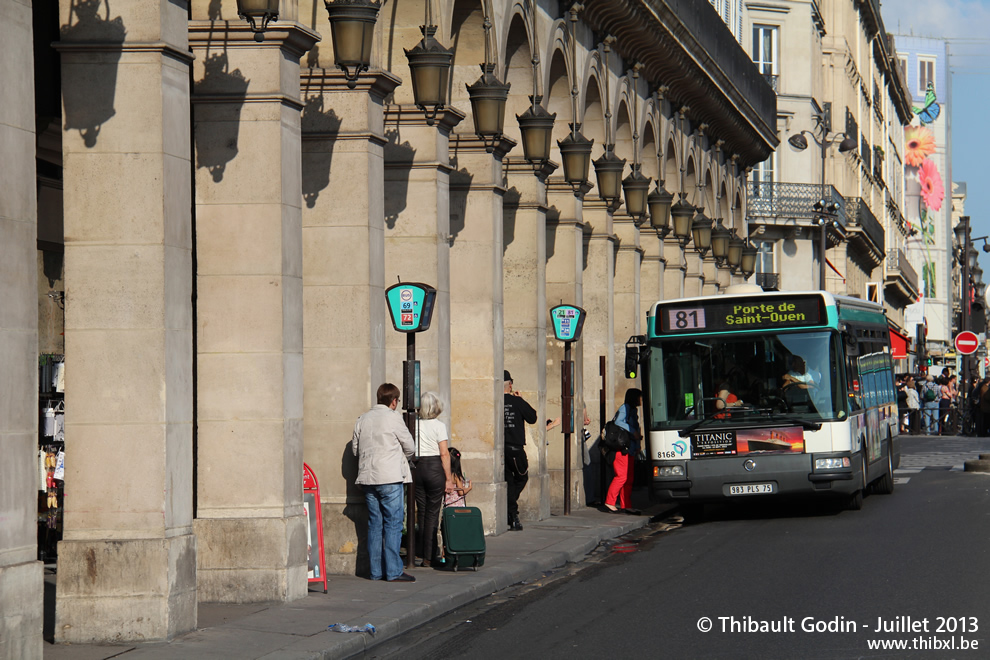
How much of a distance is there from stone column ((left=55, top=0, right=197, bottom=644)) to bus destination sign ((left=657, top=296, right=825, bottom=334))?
33.9ft

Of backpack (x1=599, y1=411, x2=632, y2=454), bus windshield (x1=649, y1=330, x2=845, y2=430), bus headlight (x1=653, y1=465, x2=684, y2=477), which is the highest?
bus windshield (x1=649, y1=330, x2=845, y2=430)

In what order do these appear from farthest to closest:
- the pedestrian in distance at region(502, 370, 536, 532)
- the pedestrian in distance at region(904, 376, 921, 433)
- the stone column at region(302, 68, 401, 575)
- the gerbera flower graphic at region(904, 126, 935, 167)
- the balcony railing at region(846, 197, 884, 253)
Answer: the gerbera flower graphic at region(904, 126, 935, 167)
the balcony railing at region(846, 197, 884, 253)
the pedestrian in distance at region(904, 376, 921, 433)
the pedestrian in distance at region(502, 370, 536, 532)
the stone column at region(302, 68, 401, 575)

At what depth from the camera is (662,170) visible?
30766 mm

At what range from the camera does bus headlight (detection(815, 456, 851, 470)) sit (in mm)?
19641

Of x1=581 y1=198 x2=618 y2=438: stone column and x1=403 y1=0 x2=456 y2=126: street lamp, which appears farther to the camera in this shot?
x1=581 y1=198 x2=618 y2=438: stone column

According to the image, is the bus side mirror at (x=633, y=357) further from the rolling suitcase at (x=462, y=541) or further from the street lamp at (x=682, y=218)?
the street lamp at (x=682, y=218)

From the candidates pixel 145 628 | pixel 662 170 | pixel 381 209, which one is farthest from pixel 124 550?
pixel 662 170

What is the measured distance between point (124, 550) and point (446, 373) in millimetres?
6724

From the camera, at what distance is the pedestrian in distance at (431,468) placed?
1491cm

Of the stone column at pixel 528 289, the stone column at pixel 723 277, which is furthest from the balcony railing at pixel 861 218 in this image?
the stone column at pixel 528 289

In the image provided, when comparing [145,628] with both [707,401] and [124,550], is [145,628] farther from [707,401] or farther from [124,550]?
[707,401]

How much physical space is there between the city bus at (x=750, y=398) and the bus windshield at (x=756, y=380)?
0.04ft

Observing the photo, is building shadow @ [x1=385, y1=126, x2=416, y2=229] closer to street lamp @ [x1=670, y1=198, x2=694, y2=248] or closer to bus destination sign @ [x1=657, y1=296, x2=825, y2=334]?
bus destination sign @ [x1=657, y1=296, x2=825, y2=334]

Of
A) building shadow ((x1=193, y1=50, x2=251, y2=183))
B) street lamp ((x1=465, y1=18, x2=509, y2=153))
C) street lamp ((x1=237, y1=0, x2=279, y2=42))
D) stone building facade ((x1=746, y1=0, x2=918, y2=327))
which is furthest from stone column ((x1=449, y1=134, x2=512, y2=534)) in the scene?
stone building facade ((x1=746, y1=0, x2=918, y2=327))
